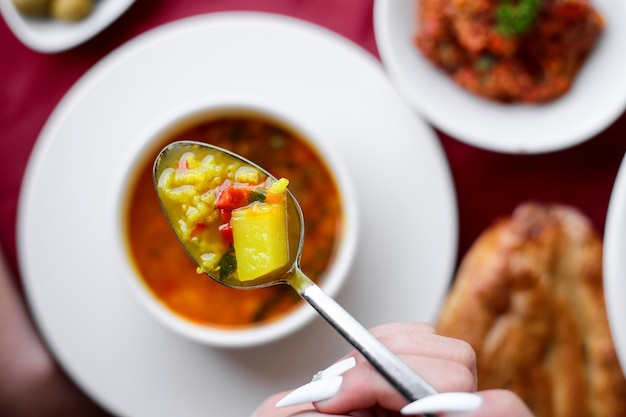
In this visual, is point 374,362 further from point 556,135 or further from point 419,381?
point 556,135

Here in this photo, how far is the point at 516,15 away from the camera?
180 centimetres

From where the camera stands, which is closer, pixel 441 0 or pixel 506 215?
pixel 441 0

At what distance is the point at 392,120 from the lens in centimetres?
180

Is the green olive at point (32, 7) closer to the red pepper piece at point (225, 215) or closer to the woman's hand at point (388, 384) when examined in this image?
the red pepper piece at point (225, 215)

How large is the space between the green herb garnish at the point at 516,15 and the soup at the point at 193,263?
0.56 meters

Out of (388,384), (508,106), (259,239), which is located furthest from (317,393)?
(508,106)

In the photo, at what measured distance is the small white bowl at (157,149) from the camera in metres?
1.65

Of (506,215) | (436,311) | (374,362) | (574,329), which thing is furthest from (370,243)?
(374,362)

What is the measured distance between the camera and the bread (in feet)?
6.05

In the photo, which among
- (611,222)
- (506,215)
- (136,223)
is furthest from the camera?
(506,215)

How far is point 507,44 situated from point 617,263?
624 mm

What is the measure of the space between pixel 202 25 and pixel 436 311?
34.8 inches

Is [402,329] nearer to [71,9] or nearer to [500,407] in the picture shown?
[500,407]

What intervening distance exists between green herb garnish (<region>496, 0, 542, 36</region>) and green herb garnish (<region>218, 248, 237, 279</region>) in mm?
980
